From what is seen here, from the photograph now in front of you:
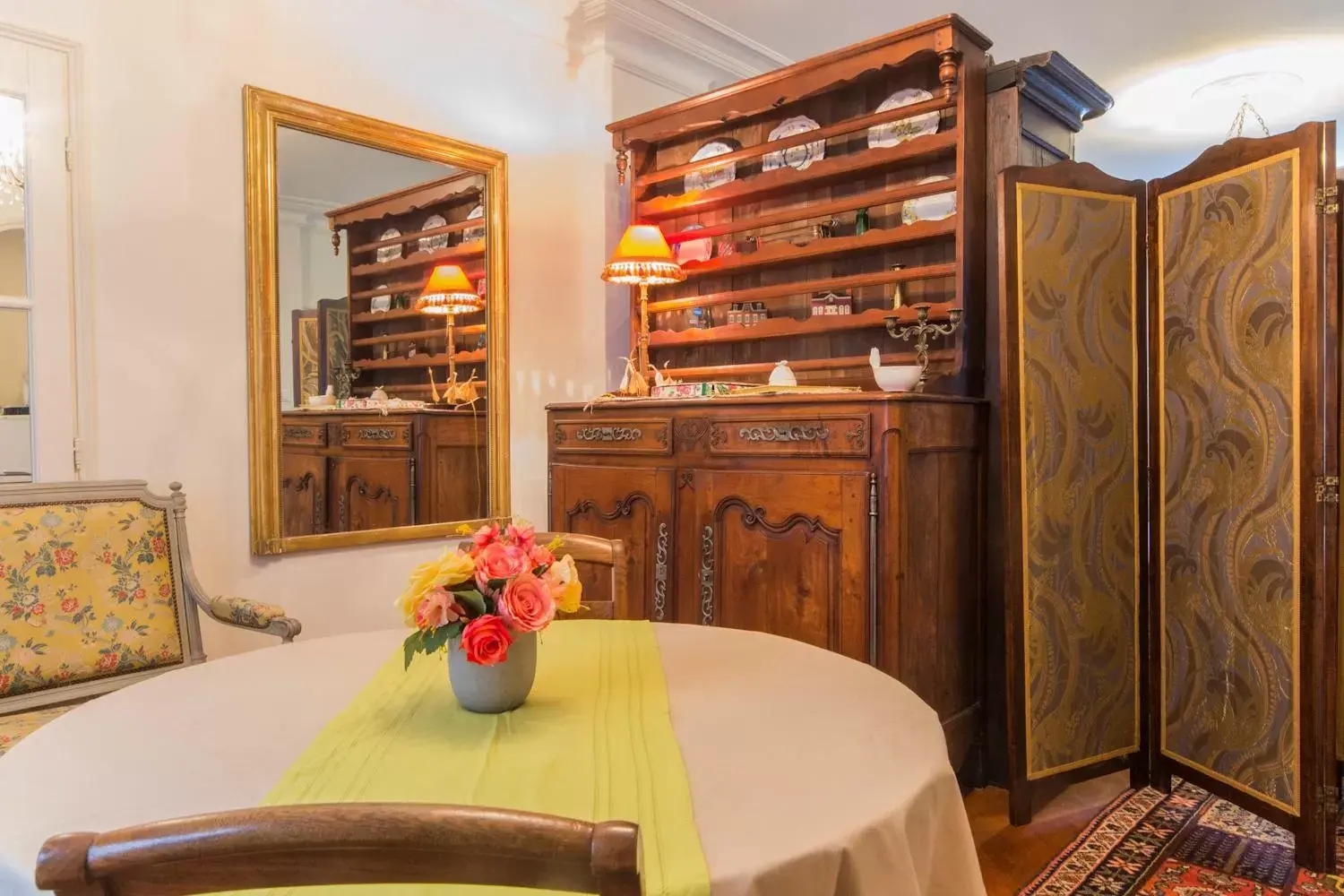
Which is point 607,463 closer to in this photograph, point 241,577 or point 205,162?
point 241,577

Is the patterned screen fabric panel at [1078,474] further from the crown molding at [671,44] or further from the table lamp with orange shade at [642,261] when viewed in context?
the crown molding at [671,44]

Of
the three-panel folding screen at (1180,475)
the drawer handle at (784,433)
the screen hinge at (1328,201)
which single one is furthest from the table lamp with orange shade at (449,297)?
the screen hinge at (1328,201)

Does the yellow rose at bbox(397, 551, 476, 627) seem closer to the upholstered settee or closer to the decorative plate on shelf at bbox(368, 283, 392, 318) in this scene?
the upholstered settee

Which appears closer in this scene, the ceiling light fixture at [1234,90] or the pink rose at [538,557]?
the pink rose at [538,557]

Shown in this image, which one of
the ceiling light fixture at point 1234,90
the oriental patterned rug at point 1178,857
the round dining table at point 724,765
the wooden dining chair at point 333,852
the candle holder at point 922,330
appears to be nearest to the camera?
the wooden dining chair at point 333,852

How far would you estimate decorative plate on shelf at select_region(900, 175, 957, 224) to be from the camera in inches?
104

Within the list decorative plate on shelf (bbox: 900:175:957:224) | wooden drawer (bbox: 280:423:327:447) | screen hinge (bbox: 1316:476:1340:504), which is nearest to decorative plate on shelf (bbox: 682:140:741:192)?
decorative plate on shelf (bbox: 900:175:957:224)

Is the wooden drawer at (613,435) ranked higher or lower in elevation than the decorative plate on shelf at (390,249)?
lower

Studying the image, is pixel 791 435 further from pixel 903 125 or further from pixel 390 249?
pixel 390 249

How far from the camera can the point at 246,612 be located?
Answer: 2.09m

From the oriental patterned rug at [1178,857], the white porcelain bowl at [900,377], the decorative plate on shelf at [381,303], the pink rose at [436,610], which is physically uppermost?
the decorative plate on shelf at [381,303]

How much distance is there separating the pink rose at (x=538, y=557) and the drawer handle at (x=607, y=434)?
1.69 metres

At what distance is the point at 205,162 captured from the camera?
2.59 metres

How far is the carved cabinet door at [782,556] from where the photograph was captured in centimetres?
227
